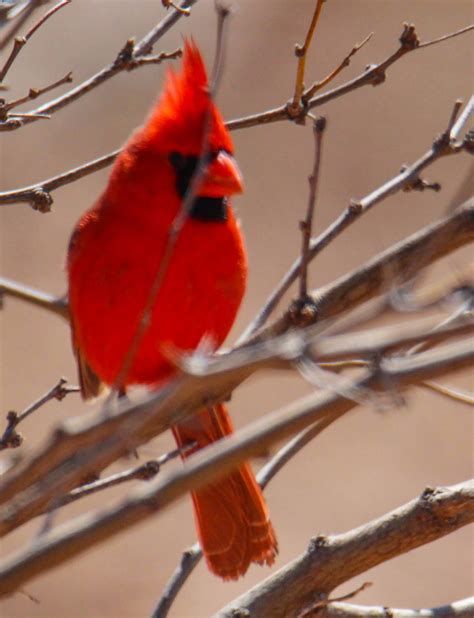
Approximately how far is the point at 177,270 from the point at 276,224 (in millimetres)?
4217

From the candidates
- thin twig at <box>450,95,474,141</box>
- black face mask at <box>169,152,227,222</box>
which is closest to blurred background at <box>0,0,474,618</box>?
black face mask at <box>169,152,227,222</box>

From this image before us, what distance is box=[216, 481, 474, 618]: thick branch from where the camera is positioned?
6.00 feet

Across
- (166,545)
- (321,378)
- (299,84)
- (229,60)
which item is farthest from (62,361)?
(321,378)

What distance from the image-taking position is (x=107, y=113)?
23.6ft

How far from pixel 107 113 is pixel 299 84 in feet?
17.8

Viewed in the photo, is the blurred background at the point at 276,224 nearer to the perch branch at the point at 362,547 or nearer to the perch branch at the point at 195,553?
the perch branch at the point at 195,553

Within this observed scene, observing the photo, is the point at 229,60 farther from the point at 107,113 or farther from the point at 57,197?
the point at 57,197

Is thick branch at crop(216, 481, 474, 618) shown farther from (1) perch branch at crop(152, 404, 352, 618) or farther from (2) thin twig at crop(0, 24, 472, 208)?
(2) thin twig at crop(0, 24, 472, 208)

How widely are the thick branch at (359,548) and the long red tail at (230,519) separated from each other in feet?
1.46

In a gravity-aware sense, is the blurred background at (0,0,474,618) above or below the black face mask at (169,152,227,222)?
above

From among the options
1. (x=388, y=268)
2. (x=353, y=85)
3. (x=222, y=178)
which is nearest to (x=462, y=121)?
(x=353, y=85)

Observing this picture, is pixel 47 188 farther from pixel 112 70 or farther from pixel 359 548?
pixel 359 548

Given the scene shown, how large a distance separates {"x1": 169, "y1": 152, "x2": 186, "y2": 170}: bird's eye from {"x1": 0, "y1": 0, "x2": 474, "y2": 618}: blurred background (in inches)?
47.1

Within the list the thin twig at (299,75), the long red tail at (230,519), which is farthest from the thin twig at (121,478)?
the thin twig at (299,75)
